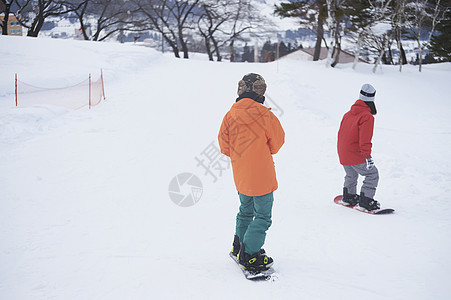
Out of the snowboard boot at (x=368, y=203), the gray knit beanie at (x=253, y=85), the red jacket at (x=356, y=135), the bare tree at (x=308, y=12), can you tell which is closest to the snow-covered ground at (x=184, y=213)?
the snowboard boot at (x=368, y=203)

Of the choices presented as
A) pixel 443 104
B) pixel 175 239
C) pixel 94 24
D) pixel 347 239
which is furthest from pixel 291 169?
pixel 94 24

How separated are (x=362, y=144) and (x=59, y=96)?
30.1 feet

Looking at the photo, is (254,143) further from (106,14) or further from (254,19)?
(254,19)

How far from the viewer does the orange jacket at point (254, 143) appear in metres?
2.86

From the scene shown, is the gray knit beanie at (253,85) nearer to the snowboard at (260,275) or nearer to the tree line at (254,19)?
the snowboard at (260,275)

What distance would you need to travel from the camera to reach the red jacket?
4164 millimetres

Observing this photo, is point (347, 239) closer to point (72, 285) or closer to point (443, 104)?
point (72, 285)

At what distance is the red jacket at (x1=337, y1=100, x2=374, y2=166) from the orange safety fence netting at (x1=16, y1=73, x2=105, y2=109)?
7654mm

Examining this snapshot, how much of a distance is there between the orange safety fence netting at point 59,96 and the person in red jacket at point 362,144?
25.2 ft

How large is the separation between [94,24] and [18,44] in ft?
60.3

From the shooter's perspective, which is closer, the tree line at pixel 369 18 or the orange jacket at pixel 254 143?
the orange jacket at pixel 254 143

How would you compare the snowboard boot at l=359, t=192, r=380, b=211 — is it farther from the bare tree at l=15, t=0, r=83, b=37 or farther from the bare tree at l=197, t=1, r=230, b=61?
the bare tree at l=197, t=1, r=230, b=61

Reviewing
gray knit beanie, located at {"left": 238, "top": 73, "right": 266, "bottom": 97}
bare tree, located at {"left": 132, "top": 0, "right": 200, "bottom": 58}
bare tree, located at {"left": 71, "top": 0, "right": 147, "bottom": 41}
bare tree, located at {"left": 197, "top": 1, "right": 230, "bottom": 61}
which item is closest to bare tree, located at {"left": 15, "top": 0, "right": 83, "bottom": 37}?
bare tree, located at {"left": 71, "top": 0, "right": 147, "bottom": 41}

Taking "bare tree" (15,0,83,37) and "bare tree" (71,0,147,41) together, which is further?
"bare tree" (71,0,147,41)
